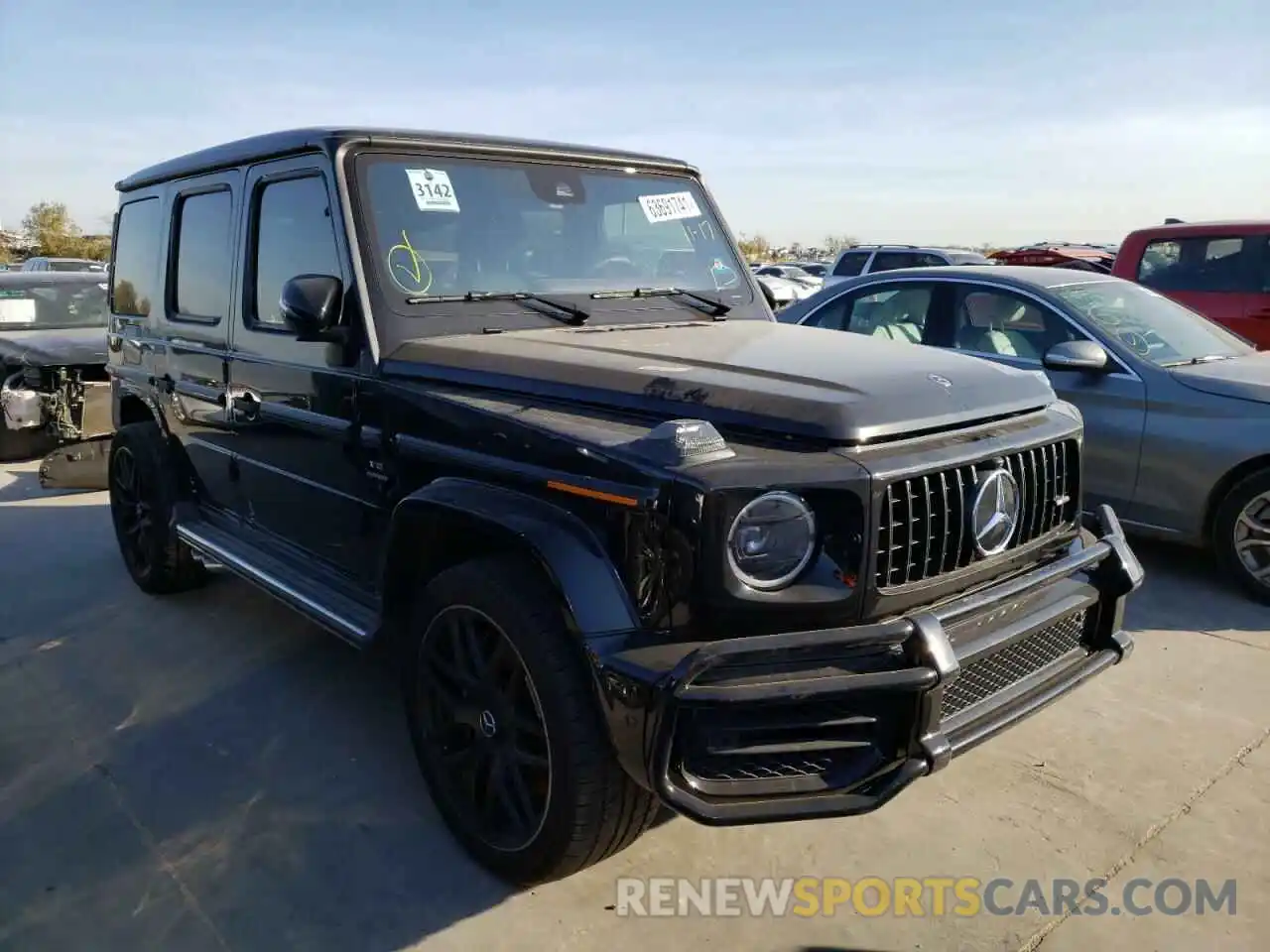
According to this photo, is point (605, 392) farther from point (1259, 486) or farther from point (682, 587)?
point (1259, 486)

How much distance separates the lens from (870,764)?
224 cm

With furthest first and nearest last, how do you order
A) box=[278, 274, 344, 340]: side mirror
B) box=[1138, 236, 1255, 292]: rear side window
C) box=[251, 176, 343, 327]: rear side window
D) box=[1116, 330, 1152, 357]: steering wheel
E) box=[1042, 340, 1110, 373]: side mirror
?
box=[1138, 236, 1255, 292]: rear side window
box=[1116, 330, 1152, 357]: steering wheel
box=[1042, 340, 1110, 373]: side mirror
box=[251, 176, 343, 327]: rear side window
box=[278, 274, 344, 340]: side mirror

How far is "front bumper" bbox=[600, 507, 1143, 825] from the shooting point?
6.97 ft

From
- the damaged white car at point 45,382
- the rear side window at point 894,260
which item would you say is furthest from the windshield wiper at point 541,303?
the rear side window at point 894,260

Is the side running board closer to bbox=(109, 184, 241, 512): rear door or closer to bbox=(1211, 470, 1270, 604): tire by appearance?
bbox=(109, 184, 241, 512): rear door

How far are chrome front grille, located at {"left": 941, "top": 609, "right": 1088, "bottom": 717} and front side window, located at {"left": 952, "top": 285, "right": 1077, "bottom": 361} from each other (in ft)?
9.97

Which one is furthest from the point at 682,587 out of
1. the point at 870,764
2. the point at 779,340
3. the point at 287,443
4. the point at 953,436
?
the point at 287,443

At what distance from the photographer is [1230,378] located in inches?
192

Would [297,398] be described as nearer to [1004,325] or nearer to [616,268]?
[616,268]

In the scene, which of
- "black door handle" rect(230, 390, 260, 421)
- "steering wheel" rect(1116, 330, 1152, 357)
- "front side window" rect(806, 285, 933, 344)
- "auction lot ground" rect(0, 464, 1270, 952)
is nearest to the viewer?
"auction lot ground" rect(0, 464, 1270, 952)

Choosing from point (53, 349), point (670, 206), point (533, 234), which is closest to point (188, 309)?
point (533, 234)

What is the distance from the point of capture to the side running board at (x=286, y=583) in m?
3.17

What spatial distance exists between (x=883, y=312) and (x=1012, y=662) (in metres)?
4.05

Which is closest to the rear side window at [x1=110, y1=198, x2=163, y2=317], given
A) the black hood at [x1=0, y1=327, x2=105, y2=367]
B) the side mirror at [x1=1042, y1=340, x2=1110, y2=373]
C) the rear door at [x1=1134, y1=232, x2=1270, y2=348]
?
the black hood at [x1=0, y1=327, x2=105, y2=367]
